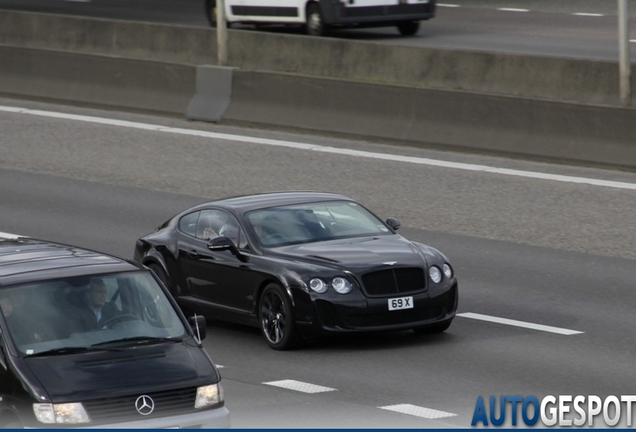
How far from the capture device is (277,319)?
12.5 metres

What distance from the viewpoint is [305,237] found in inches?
515

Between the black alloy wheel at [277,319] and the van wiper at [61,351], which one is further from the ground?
the van wiper at [61,351]

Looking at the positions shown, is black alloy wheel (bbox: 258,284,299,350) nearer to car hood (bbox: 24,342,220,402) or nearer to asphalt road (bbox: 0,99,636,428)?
asphalt road (bbox: 0,99,636,428)

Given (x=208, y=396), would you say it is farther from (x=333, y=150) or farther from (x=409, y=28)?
(x=409, y=28)

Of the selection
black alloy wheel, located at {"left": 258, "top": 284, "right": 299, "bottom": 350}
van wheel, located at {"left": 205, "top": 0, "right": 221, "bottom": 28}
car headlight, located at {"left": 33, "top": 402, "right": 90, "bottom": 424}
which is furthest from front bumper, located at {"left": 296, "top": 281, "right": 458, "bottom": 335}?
van wheel, located at {"left": 205, "top": 0, "right": 221, "bottom": 28}

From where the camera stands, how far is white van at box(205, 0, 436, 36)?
3059 centimetres

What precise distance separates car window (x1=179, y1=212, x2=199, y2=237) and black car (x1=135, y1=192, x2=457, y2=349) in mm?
13

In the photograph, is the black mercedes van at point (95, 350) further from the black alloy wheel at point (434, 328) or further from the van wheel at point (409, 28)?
the van wheel at point (409, 28)

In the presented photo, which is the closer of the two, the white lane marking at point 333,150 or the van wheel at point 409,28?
the white lane marking at point 333,150

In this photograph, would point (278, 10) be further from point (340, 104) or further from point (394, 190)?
point (394, 190)

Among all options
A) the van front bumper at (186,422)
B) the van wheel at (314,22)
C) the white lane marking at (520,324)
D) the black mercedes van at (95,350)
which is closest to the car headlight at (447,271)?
the white lane marking at (520,324)

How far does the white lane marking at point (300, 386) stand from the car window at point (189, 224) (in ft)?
10.4

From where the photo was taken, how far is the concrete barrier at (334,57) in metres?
22.3

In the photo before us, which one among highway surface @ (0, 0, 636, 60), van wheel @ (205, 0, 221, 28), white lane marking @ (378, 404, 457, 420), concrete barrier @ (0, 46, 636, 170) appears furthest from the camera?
van wheel @ (205, 0, 221, 28)
